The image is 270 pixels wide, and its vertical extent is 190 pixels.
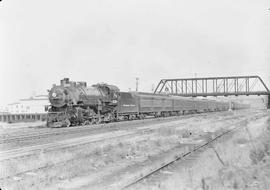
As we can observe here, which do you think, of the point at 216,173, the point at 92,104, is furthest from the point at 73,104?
the point at 216,173

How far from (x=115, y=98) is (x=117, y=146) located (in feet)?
53.4

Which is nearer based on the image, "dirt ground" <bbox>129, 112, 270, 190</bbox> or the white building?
"dirt ground" <bbox>129, 112, 270, 190</bbox>

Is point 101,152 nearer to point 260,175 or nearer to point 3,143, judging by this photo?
point 3,143

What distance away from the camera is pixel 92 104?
92.0 ft

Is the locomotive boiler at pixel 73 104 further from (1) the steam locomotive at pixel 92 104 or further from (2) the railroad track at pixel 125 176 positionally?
(2) the railroad track at pixel 125 176

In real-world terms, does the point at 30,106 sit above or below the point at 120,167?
above

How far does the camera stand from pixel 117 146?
51.8 ft

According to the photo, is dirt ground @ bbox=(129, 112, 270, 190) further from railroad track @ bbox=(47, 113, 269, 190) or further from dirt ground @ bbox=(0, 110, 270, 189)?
railroad track @ bbox=(47, 113, 269, 190)

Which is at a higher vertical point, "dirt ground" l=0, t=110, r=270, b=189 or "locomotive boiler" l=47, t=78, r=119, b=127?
"locomotive boiler" l=47, t=78, r=119, b=127

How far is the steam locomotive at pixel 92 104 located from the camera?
2583 cm

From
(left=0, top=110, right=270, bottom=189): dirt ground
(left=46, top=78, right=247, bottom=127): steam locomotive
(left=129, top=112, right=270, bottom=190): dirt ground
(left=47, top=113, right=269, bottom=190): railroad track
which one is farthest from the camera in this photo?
(left=46, top=78, right=247, bottom=127): steam locomotive

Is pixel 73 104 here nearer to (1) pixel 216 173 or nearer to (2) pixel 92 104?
(2) pixel 92 104

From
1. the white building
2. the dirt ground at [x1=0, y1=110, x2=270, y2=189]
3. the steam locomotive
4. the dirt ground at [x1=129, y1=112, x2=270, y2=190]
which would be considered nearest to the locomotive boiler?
the steam locomotive

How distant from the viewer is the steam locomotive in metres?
25.8
